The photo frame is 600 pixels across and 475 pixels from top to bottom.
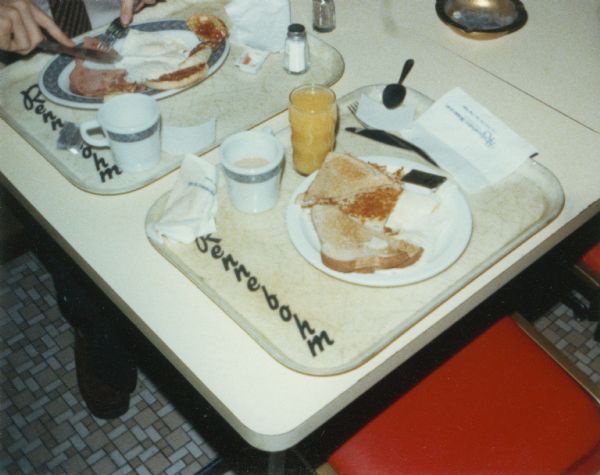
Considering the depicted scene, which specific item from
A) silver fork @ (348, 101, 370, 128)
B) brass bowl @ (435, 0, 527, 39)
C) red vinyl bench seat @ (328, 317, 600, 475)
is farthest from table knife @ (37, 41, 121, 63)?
red vinyl bench seat @ (328, 317, 600, 475)

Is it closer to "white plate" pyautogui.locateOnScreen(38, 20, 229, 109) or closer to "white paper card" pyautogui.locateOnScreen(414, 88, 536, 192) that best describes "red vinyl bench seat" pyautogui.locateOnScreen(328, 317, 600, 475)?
"white paper card" pyautogui.locateOnScreen(414, 88, 536, 192)

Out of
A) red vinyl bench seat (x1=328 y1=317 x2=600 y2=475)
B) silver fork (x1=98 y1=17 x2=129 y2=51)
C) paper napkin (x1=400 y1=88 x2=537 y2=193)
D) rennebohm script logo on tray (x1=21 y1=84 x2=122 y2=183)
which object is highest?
paper napkin (x1=400 y1=88 x2=537 y2=193)

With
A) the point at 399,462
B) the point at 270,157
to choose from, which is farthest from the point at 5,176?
the point at 399,462

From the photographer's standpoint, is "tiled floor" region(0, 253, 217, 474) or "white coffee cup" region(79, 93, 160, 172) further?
"tiled floor" region(0, 253, 217, 474)

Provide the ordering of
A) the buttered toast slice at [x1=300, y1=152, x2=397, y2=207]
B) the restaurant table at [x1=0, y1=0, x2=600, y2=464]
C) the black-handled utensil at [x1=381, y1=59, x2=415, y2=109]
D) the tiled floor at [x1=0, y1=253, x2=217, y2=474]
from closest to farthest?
the restaurant table at [x1=0, y1=0, x2=600, y2=464]
the buttered toast slice at [x1=300, y1=152, x2=397, y2=207]
the black-handled utensil at [x1=381, y1=59, x2=415, y2=109]
the tiled floor at [x1=0, y1=253, x2=217, y2=474]

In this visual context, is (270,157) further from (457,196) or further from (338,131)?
(457,196)

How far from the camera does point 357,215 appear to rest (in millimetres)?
Result: 1188

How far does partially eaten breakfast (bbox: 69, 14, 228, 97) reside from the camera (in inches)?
58.2

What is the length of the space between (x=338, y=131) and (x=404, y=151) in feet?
0.48

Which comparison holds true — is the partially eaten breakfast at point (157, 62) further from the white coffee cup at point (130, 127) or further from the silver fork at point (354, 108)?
the silver fork at point (354, 108)

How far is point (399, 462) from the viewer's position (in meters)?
1.18

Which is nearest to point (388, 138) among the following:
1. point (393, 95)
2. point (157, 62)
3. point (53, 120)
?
point (393, 95)

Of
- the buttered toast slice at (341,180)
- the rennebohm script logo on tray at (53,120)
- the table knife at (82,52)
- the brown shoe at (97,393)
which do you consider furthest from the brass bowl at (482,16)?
the brown shoe at (97,393)

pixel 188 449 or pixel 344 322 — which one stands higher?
pixel 344 322
